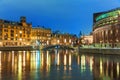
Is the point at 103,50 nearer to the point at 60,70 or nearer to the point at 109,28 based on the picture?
the point at 109,28

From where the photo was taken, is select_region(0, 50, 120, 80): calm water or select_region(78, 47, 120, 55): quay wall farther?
select_region(78, 47, 120, 55): quay wall

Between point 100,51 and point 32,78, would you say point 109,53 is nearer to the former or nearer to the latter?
point 100,51

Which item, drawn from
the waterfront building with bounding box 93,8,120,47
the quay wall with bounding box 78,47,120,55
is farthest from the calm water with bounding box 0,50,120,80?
the waterfront building with bounding box 93,8,120,47

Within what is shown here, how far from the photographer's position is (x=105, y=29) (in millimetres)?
180875

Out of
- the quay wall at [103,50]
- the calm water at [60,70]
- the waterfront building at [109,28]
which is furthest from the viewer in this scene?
the waterfront building at [109,28]

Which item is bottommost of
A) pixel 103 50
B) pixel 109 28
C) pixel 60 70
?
pixel 60 70

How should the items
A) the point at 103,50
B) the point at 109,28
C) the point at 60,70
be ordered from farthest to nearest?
the point at 109,28, the point at 103,50, the point at 60,70

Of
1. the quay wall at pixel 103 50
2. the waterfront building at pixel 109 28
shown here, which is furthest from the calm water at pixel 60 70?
the waterfront building at pixel 109 28

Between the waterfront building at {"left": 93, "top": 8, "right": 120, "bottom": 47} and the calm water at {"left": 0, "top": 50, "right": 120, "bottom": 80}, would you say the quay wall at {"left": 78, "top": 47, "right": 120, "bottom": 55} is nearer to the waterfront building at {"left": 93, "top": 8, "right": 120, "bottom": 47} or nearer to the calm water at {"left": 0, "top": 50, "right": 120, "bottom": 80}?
the waterfront building at {"left": 93, "top": 8, "right": 120, "bottom": 47}

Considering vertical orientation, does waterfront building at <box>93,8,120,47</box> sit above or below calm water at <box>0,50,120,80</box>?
above

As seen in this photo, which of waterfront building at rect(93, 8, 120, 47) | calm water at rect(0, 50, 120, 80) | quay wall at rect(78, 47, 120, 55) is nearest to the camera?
calm water at rect(0, 50, 120, 80)

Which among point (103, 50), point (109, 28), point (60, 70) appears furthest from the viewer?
point (109, 28)

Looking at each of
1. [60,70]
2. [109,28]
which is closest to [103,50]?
[109,28]

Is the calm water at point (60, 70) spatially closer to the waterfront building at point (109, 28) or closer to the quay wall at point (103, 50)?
the quay wall at point (103, 50)
